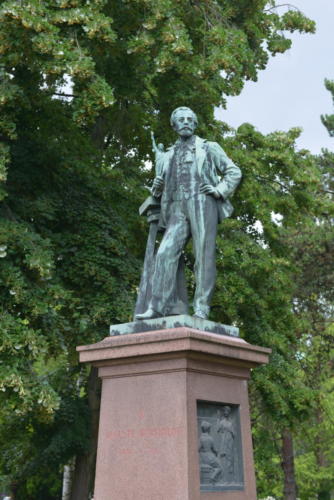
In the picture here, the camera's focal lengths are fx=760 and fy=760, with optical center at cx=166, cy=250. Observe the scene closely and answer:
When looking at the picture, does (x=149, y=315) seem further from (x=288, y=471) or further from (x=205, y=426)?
(x=288, y=471)

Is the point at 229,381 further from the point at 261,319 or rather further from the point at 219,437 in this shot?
the point at 261,319

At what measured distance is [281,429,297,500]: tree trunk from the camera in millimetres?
26222

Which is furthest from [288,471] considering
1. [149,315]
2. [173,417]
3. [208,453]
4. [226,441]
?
[173,417]

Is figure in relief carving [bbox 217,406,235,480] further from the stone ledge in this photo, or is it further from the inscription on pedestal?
the stone ledge

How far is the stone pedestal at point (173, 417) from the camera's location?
6410mm

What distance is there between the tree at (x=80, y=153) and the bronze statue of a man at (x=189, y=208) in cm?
389

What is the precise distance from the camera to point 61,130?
15695 mm

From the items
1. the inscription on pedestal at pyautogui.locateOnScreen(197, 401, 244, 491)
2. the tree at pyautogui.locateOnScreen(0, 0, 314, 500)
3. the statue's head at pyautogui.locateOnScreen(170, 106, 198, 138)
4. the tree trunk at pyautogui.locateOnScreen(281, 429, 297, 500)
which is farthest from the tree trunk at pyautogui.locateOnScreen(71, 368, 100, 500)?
the inscription on pedestal at pyautogui.locateOnScreen(197, 401, 244, 491)

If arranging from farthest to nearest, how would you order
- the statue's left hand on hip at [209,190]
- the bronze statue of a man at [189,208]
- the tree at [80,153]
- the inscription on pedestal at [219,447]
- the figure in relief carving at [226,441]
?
the tree at [80,153] → the statue's left hand on hip at [209,190] → the bronze statue of a man at [189,208] → the figure in relief carving at [226,441] → the inscription on pedestal at [219,447]

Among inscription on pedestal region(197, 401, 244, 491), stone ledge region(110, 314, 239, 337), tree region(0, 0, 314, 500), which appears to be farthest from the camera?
tree region(0, 0, 314, 500)

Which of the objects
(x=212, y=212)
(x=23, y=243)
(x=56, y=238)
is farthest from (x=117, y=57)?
(x=212, y=212)

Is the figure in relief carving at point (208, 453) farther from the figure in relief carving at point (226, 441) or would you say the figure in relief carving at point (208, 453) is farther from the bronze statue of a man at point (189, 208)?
the bronze statue of a man at point (189, 208)

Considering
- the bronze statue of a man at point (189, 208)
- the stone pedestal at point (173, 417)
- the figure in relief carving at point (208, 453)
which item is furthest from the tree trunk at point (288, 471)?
the figure in relief carving at point (208, 453)

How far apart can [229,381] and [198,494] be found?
1.17m
